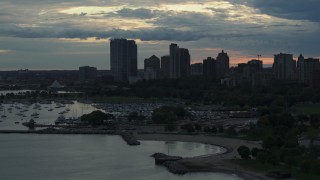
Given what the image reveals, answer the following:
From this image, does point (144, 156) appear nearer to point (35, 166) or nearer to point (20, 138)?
point (35, 166)

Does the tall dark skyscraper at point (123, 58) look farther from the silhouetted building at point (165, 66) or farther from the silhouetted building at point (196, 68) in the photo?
the silhouetted building at point (196, 68)

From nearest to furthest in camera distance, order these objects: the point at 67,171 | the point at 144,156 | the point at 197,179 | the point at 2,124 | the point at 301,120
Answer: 1. the point at 197,179
2. the point at 67,171
3. the point at 144,156
4. the point at 301,120
5. the point at 2,124

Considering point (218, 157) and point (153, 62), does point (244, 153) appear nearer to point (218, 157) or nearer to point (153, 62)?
point (218, 157)

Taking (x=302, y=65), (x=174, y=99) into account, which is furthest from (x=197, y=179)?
(x=302, y=65)

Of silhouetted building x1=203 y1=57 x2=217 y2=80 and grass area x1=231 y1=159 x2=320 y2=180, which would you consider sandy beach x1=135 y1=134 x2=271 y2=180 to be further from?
silhouetted building x1=203 y1=57 x2=217 y2=80

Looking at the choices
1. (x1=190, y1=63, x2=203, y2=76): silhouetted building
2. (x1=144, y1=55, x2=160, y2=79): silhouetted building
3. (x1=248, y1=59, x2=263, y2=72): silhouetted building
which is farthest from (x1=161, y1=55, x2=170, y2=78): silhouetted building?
(x1=248, y1=59, x2=263, y2=72): silhouetted building

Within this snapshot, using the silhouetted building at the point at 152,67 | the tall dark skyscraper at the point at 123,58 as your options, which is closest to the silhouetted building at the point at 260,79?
the silhouetted building at the point at 152,67
